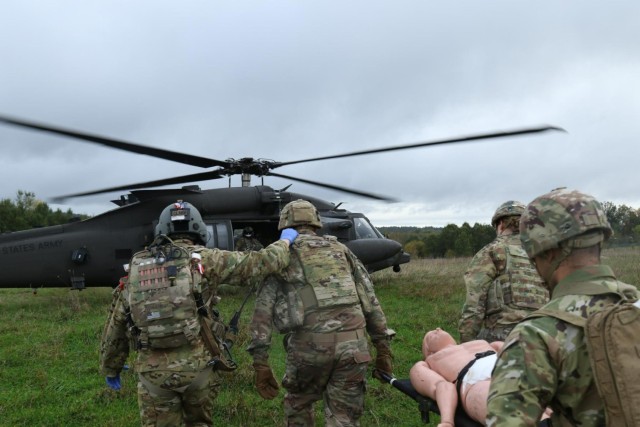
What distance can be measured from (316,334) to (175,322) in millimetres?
942

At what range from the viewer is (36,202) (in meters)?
52.0

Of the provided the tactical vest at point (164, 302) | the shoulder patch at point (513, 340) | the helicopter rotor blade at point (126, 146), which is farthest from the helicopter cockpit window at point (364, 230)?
the shoulder patch at point (513, 340)

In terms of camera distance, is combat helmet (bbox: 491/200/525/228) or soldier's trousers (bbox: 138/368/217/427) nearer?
soldier's trousers (bbox: 138/368/217/427)

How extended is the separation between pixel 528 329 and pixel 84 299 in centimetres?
1105

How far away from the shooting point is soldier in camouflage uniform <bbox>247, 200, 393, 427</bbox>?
3459 millimetres

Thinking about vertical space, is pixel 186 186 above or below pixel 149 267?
above

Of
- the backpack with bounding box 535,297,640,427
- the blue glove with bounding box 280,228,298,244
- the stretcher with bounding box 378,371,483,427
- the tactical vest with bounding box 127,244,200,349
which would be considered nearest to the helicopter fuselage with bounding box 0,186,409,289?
the blue glove with bounding box 280,228,298,244

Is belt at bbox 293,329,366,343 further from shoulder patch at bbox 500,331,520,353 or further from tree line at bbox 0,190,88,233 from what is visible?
tree line at bbox 0,190,88,233

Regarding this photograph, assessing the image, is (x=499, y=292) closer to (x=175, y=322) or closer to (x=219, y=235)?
(x=175, y=322)

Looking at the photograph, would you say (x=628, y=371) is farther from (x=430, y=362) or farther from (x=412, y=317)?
(x=412, y=317)

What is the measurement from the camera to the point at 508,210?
3936 mm

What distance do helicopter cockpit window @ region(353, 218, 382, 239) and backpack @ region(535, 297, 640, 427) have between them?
9.52 metres

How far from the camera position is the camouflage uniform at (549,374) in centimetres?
150

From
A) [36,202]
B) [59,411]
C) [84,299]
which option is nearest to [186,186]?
[84,299]
